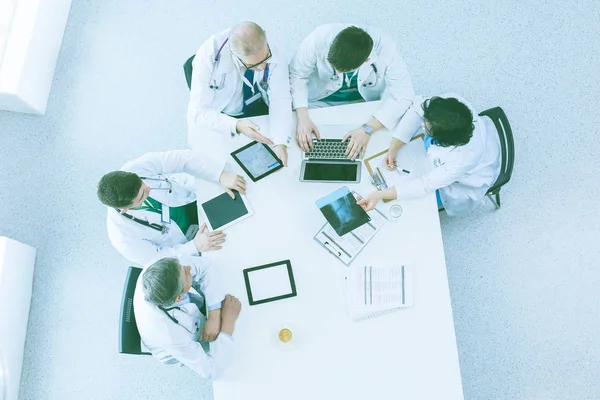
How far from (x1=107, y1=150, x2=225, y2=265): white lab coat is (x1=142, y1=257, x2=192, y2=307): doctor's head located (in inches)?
11.1

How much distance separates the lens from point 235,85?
233 cm

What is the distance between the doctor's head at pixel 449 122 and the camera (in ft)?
6.31

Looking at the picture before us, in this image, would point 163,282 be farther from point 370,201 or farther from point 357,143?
point 357,143

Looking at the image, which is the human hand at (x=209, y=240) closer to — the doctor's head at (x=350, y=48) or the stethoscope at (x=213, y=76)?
the stethoscope at (x=213, y=76)

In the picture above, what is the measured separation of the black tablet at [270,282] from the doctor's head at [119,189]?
1.77 feet

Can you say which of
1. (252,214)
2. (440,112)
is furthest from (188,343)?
(440,112)

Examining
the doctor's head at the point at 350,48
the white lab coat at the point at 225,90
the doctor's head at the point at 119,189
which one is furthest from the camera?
the white lab coat at the point at 225,90

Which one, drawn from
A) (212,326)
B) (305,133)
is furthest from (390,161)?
(212,326)

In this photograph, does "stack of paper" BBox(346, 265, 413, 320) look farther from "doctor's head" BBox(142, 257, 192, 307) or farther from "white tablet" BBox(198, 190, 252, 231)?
"doctor's head" BBox(142, 257, 192, 307)

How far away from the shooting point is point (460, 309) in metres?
2.63

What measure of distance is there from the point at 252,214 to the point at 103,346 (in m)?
1.30

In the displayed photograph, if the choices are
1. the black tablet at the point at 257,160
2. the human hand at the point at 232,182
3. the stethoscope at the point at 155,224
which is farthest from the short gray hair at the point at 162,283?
the black tablet at the point at 257,160

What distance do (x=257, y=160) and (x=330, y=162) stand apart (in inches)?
12.7

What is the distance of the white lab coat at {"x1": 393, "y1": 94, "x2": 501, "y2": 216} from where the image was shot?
2.05 meters
